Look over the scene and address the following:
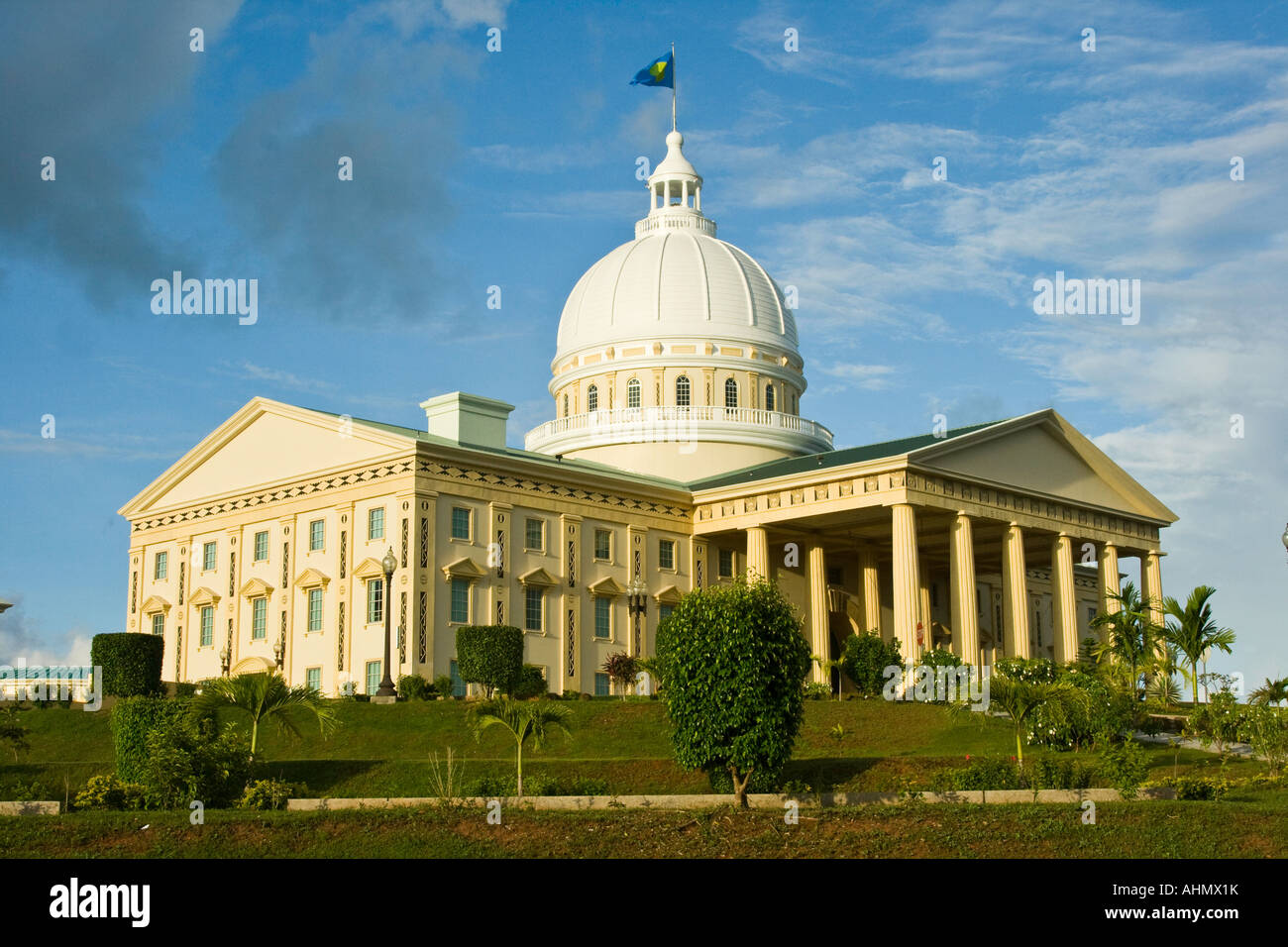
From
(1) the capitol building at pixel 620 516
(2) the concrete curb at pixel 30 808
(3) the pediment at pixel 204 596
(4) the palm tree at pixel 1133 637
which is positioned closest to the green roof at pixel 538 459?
(1) the capitol building at pixel 620 516

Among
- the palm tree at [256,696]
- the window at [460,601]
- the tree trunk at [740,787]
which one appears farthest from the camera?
the window at [460,601]

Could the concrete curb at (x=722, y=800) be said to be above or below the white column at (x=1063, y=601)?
below

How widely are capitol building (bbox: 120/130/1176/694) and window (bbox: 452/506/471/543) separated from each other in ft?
0.27

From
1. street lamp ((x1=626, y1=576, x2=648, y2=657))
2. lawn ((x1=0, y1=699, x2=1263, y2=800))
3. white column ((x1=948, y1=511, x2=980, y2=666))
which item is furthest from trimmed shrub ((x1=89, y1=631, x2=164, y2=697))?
white column ((x1=948, y1=511, x2=980, y2=666))

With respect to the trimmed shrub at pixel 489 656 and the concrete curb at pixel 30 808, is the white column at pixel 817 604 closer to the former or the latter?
the trimmed shrub at pixel 489 656

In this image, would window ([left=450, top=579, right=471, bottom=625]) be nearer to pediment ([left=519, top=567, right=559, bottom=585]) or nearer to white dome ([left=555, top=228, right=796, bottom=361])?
pediment ([left=519, top=567, right=559, bottom=585])

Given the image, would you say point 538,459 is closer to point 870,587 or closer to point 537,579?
point 537,579

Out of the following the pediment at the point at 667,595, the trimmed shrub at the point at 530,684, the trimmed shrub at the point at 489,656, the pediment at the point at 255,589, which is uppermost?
the pediment at the point at 255,589

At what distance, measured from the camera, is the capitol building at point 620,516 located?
55.8 meters

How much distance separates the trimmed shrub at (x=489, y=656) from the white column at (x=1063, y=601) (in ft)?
76.1

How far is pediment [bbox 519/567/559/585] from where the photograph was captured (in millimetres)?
57188

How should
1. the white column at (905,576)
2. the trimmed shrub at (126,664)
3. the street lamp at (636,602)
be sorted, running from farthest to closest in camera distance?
the street lamp at (636,602) → the white column at (905,576) → the trimmed shrub at (126,664)
